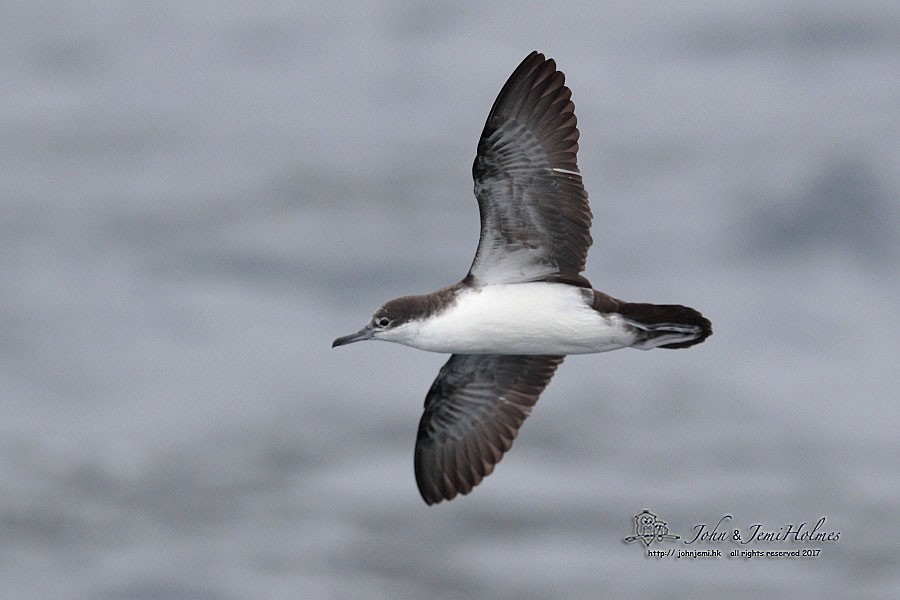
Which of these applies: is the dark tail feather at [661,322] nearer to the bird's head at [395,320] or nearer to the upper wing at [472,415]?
the bird's head at [395,320]

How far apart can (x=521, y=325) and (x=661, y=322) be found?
1.34 m

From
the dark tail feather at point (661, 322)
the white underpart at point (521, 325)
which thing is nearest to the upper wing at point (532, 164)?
the white underpart at point (521, 325)

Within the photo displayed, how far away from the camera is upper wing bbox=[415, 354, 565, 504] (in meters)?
16.7

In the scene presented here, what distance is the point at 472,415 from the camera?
1688 cm

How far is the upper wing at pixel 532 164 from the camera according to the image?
47.7 ft

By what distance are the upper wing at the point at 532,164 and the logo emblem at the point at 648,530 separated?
4.74m

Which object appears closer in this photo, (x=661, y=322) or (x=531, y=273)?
(x=661, y=322)

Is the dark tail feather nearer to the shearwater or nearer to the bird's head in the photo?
the shearwater

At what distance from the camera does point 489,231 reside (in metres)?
14.8

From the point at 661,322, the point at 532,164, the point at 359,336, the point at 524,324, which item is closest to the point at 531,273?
the point at 524,324

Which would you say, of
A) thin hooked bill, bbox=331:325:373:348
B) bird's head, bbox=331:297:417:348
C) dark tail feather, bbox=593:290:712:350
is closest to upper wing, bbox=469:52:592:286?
dark tail feather, bbox=593:290:712:350

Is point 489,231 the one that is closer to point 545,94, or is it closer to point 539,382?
point 545,94

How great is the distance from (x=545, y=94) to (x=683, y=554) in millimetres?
6357

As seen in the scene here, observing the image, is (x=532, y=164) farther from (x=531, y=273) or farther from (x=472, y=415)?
(x=472, y=415)
